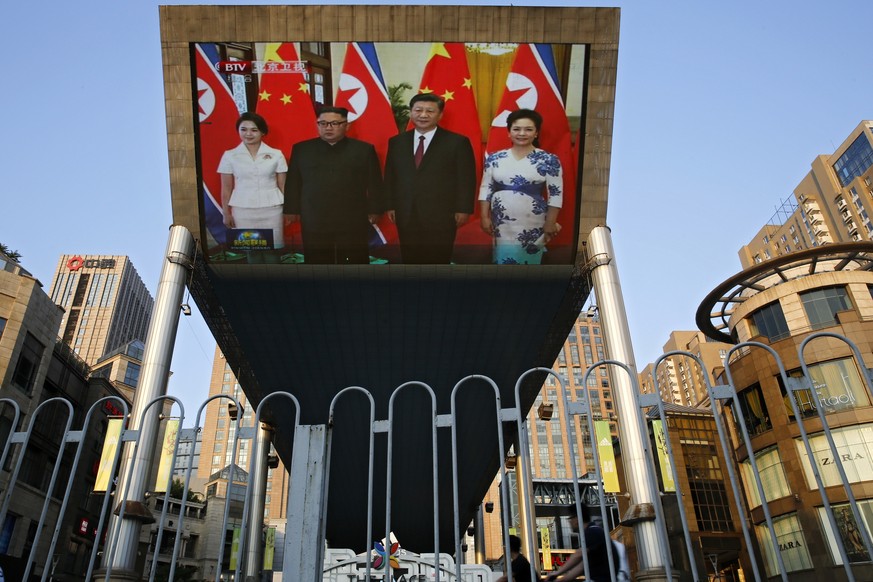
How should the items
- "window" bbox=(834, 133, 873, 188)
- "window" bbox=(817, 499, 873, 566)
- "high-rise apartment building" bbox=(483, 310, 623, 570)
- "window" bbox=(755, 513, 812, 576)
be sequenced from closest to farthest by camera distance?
1. "window" bbox=(817, 499, 873, 566)
2. "window" bbox=(755, 513, 812, 576)
3. "high-rise apartment building" bbox=(483, 310, 623, 570)
4. "window" bbox=(834, 133, 873, 188)

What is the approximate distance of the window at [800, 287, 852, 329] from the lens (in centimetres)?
3002

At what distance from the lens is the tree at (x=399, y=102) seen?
1752 cm

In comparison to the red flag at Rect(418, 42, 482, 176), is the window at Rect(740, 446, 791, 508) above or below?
below

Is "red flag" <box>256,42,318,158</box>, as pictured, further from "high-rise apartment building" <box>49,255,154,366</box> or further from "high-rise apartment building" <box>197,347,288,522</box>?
"high-rise apartment building" <box>49,255,154,366</box>

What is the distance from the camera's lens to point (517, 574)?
774 cm

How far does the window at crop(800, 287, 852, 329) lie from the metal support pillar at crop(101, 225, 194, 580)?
92.8 ft

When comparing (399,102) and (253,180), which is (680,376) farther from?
(253,180)

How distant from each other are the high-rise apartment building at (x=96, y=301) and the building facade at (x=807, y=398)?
139829 millimetres

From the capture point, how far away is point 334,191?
18.5 metres

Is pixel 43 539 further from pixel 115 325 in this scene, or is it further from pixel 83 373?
pixel 115 325

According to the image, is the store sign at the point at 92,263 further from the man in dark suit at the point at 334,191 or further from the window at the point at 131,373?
the man in dark suit at the point at 334,191

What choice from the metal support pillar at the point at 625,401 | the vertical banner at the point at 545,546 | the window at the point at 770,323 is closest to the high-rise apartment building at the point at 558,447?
the vertical banner at the point at 545,546

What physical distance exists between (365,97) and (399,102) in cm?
96

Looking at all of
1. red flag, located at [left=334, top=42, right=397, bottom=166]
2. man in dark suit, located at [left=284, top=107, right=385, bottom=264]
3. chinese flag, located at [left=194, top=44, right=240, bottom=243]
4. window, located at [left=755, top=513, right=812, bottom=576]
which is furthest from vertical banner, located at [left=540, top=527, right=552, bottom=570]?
red flag, located at [left=334, top=42, right=397, bottom=166]
